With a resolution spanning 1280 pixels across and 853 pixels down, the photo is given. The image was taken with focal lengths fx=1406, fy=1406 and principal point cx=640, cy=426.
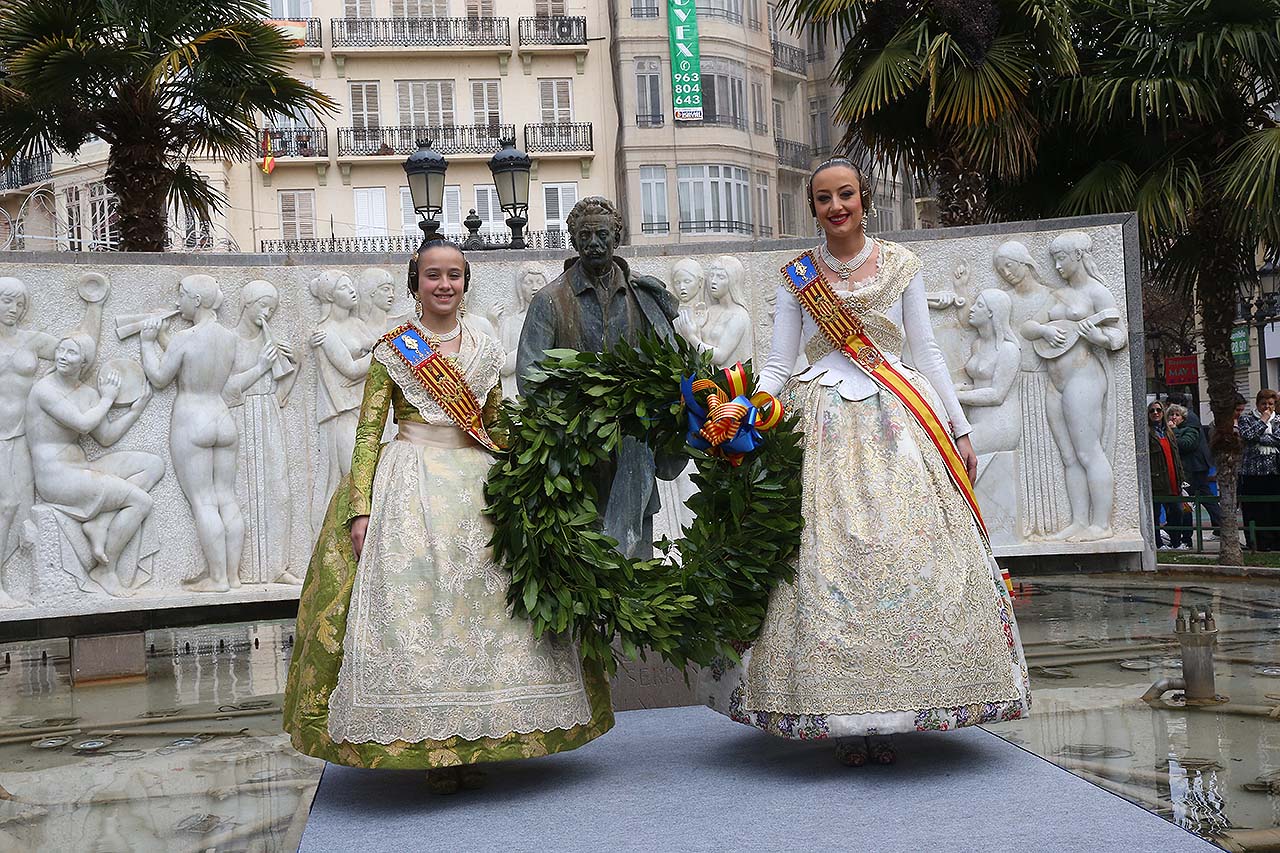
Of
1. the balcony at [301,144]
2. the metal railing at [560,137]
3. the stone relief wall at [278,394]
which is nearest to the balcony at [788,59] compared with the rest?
the metal railing at [560,137]

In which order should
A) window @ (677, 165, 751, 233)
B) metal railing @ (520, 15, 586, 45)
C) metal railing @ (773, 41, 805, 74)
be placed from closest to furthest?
window @ (677, 165, 751, 233) < metal railing @ (520, 15, 586, 45) < metal railing @ (773, 41, 805, 74)

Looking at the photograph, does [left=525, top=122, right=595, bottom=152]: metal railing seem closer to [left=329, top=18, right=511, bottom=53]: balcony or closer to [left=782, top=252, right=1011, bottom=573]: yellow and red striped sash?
[left=329, top=18, right=511, bottom=53]: balcony

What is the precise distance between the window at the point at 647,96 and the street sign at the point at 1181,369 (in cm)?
1317

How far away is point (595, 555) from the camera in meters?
4.50

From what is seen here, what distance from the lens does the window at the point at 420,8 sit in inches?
1220

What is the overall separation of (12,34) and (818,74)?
2566cm

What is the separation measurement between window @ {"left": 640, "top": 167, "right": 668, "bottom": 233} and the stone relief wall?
21114 mm

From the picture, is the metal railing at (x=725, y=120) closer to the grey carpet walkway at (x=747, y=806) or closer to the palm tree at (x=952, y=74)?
the palm tree at (x=952, y=74)

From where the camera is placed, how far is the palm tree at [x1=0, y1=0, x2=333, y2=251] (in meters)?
9.87

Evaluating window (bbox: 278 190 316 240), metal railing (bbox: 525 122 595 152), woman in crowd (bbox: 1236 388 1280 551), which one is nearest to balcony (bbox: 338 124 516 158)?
metal railing (bbox: 525 122 595 152)

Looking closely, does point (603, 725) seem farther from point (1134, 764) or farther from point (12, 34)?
point (12, 34)

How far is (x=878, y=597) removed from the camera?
433 cm

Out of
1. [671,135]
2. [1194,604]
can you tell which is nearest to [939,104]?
[1194,604]

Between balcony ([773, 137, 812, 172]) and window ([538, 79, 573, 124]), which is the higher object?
window ([538, 79, 573, 124])
